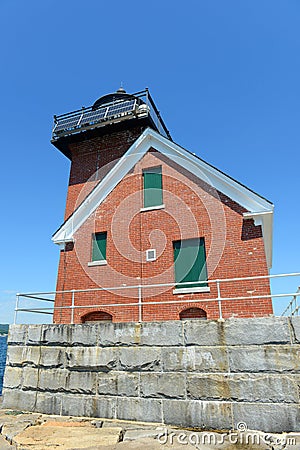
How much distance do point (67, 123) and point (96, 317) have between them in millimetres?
11744

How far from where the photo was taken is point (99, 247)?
12.2 metres

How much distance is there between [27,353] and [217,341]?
5534 millimetres

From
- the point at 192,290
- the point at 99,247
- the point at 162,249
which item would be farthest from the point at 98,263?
the point at 192,290

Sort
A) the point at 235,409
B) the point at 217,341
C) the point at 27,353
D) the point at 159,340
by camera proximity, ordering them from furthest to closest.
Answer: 1. the point at 27,353
2. the point at 159,340
3. the point at 217,341
4. the point at 235,409

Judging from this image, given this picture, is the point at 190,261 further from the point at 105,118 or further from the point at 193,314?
the point at 105,118

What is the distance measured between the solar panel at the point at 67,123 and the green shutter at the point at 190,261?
1070cm

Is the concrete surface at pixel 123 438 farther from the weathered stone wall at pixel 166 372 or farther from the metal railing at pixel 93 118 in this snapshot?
the metal railing at pixel 93 118

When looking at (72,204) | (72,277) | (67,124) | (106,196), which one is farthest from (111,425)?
(67,124)

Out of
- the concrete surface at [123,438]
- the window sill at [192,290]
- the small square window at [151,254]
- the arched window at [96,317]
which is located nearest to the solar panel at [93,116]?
the small square window at [151,254]

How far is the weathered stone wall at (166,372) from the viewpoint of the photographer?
6.78 meters

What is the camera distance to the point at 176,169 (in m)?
12.0

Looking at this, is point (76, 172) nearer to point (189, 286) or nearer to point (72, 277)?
point (72, 277)

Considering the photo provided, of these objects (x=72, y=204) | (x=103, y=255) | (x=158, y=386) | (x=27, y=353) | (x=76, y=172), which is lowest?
(x=158, y=386)

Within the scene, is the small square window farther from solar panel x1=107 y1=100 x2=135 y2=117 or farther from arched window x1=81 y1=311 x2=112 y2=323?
solar panel x1=107 y1=100 x2=135 y2=117
